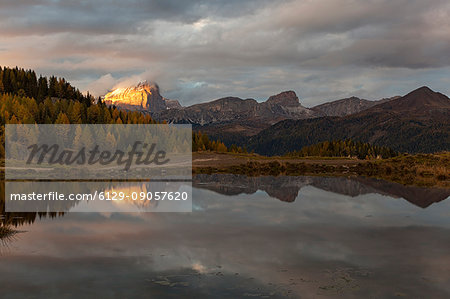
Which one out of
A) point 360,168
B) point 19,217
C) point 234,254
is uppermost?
point 360,168

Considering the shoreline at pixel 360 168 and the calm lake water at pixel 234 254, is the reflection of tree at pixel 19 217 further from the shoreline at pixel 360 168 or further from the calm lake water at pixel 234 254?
the shoreline at pixel 360 168

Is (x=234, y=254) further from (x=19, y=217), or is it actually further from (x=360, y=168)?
(x=360, y=168)

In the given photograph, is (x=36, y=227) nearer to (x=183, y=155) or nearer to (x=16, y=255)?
(x=16, y=255)

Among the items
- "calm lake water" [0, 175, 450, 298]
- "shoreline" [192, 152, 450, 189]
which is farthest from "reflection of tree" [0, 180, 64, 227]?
"shoreline" [192, 152, 450, 189]

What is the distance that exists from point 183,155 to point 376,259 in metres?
138

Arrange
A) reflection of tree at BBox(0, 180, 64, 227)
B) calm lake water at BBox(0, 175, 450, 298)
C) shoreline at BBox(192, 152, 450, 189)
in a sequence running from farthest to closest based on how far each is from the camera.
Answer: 1. shoreline at BBox(192, 152, 450, 189)
2. reflection of tree at BBox(0, 180, 64, 227)
3. calm lake water at BBox(0, 175, 450, 298)

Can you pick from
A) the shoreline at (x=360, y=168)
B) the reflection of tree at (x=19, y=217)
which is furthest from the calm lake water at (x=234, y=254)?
the shoreline at (x=360, y=168)

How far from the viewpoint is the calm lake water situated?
19.8 metres

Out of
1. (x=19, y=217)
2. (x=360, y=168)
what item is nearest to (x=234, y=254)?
(x=19, y=217)

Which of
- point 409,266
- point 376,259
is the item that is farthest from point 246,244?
point 409,266

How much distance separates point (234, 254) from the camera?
1024 inches

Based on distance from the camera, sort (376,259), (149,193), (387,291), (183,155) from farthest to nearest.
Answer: (183,155) → (149,193) → (376,259) → (387,291)

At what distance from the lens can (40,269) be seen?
74.8ft

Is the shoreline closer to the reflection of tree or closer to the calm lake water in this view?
the calm lake water
